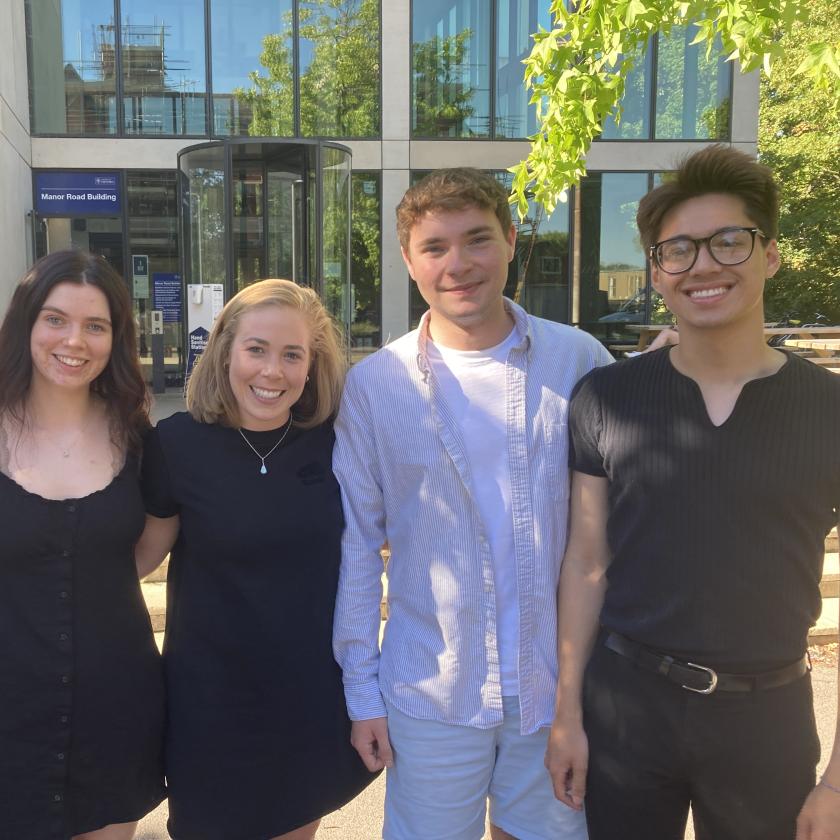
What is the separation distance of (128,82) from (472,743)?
45.4 feet

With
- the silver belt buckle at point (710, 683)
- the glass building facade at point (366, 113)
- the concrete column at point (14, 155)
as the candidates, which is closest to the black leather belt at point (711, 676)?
the silver belt buckle at point (710, 683)

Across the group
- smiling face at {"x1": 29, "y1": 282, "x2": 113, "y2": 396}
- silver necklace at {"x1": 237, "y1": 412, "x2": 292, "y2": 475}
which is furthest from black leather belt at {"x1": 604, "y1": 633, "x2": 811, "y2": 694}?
smiling face at {"x1": 29, "y1": 282, "x2": 113, "y2": 396}

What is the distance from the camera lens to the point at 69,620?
2283mm

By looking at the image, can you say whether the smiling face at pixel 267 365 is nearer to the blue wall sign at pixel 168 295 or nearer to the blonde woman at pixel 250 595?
the blonde woman at pixel 250 595

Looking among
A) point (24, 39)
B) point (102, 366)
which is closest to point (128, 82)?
point (24, 39)

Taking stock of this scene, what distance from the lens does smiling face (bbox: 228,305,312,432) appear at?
245 centimetres

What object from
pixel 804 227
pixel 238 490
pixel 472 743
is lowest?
pixel 472 743

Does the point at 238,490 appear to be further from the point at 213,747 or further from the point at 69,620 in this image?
the point at 213,747

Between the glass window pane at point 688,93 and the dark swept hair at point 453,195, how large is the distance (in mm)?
13609

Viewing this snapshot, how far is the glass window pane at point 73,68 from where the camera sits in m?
13.5

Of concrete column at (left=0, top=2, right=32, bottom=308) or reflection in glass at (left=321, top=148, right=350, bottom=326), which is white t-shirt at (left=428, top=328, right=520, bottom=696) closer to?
reflection in glass at (left=321, top=148, right=350, bottom=326)

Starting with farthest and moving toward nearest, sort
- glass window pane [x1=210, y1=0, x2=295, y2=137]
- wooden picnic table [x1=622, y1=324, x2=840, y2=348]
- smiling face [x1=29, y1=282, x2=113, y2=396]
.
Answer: glass window pane [x1=210, y1=0, x2=295, y2=137] → wooden picnic table [x1=622, y1=324, x2=840, y2=348] → smiling face [x1=29, y1=282, x2=113, y2=396]

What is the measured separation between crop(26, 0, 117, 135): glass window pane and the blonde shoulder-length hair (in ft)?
41.9

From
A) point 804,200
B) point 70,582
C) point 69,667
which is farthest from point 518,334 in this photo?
point 804,200
